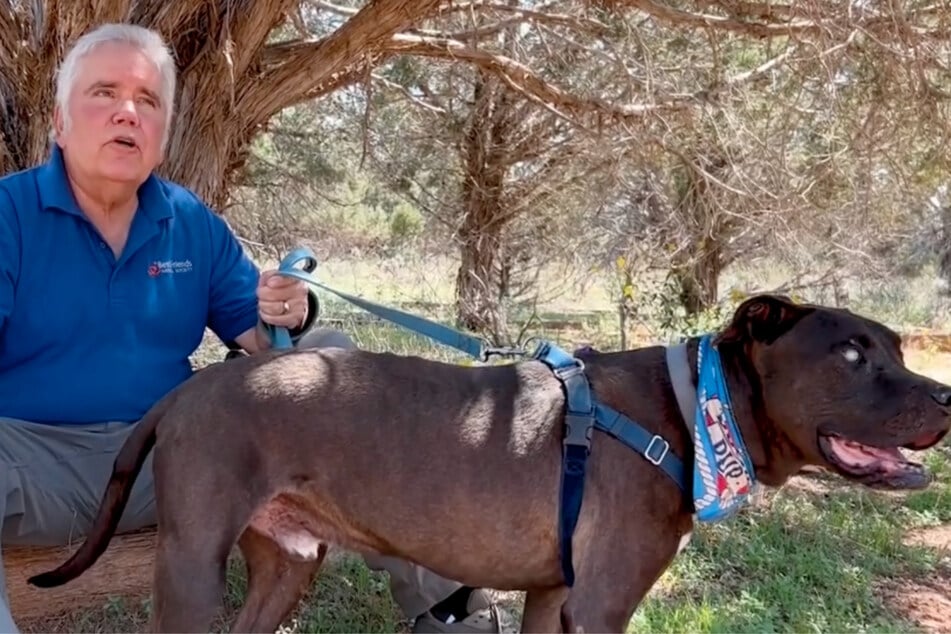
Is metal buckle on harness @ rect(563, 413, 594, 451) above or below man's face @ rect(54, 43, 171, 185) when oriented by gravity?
below

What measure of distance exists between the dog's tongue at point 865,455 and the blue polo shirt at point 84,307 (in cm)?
224

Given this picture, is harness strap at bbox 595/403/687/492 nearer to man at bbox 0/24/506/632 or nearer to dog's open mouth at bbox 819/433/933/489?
dog's open mouth at bbox 819/433/933/489

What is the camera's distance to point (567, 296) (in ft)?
43.2

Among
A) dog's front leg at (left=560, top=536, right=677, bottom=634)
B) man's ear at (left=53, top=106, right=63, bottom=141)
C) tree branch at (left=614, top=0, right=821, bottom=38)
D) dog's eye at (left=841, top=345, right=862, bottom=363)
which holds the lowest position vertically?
dog's front leg at (left=560, top=536, right=677, bottom=634)

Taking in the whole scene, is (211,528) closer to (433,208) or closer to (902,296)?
(433,208)

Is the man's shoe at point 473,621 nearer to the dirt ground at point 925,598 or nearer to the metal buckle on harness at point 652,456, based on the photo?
the metal buckle on harness at point 652,456

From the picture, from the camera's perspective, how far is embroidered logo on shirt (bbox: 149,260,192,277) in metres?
3.62

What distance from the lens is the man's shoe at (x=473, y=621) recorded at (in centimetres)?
373

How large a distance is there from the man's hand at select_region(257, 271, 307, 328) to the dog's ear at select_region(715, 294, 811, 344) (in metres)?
1.46

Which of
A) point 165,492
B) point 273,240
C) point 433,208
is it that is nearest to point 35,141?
point 165,492

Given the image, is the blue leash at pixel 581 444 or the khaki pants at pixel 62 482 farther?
the khaki pants at pixel 62 482

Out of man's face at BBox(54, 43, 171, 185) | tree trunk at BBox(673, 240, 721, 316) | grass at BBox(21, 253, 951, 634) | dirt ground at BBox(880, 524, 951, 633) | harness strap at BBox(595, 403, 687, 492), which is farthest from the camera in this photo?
tree trunk at BBox(673, 240, 721, 316)

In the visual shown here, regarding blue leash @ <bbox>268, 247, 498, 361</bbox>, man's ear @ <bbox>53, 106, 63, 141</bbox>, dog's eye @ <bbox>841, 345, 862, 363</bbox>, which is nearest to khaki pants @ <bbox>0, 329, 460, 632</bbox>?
blue leash @ <bbox>268, 247, 498, 361</bbox>

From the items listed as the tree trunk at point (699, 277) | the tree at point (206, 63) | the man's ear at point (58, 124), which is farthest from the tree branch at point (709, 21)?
the man's ear at point (58, 124)
